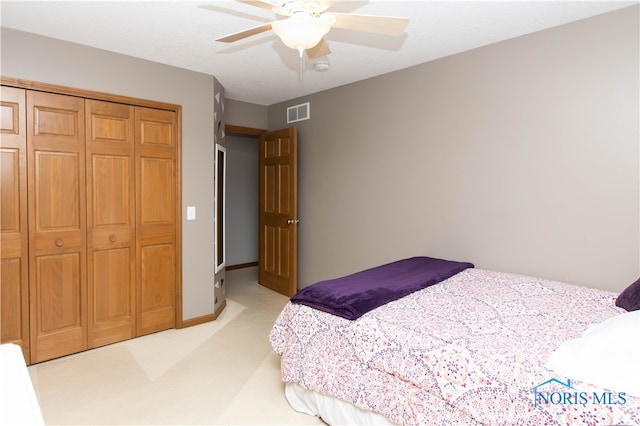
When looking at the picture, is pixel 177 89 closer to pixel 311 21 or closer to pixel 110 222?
pixel 110 222

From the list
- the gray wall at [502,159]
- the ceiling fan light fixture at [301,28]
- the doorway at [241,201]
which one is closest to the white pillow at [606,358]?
the gray wall at [502,159]

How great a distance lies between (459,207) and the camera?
10.8ft

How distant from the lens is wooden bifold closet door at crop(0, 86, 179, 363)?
2.85 meters

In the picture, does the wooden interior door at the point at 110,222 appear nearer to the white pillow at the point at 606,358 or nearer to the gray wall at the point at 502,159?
the gray wall at the point at 502,159

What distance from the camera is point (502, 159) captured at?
3023 millimetres

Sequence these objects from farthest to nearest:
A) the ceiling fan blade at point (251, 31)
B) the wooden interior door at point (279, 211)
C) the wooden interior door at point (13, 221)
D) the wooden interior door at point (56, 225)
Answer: the wooden interior door at point (279, 211)
the wooden interior door at point (56, 225)
the wooden interior door at point (13, 221)
the ceiling fan blade at point (251, 31)

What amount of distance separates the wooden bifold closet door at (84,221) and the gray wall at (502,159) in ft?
5.96

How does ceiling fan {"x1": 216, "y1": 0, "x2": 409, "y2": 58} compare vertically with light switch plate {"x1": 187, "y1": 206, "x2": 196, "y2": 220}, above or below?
above

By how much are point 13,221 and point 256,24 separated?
2278mm

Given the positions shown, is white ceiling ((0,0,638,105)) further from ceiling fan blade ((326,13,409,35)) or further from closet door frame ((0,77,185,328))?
ceiling fan blade ((326,13,409,35))

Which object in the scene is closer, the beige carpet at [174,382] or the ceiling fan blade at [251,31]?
the ceiling fan blade at [251,31]

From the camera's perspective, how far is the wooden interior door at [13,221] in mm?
2777

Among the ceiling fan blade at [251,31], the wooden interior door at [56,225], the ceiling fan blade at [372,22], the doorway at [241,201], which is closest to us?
the ceiling fan blade at [372,22]

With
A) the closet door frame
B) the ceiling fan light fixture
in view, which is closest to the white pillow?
the ceiling fan light fixture
